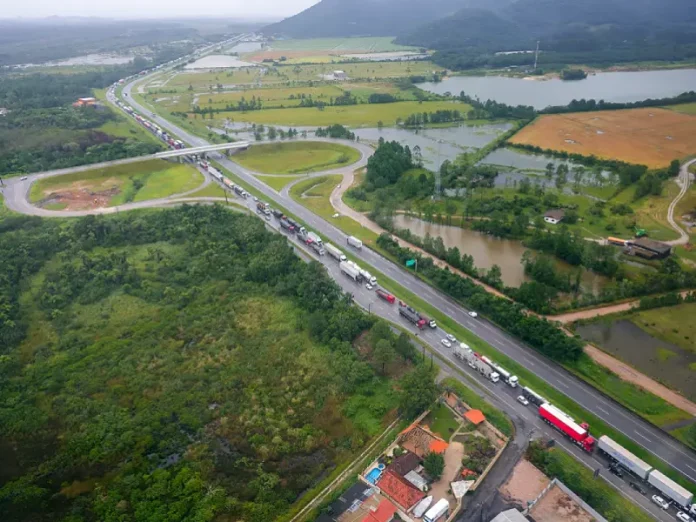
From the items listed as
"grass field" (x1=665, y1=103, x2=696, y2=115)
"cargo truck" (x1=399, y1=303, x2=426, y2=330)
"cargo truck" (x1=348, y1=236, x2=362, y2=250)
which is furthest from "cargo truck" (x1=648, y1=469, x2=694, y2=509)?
"grass field" (x1=665, y1=103, x2=696, y2=115)

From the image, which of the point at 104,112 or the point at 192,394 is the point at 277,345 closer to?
the point at 192,394

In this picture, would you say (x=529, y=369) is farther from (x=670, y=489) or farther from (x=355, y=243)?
(x=355, y=243)

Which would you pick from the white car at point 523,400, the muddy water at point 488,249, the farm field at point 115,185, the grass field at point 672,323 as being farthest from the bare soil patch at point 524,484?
the farm field at point 115,185

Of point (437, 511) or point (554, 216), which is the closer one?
point (437, 511)

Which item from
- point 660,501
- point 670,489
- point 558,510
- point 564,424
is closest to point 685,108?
point 564,424

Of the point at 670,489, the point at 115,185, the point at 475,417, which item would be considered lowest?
the point at 670,489

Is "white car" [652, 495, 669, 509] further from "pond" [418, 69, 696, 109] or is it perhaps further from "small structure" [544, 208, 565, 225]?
"pond" [418, 69, 696, 109]

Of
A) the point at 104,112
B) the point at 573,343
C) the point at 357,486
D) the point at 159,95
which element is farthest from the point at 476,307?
the point at 159,95
